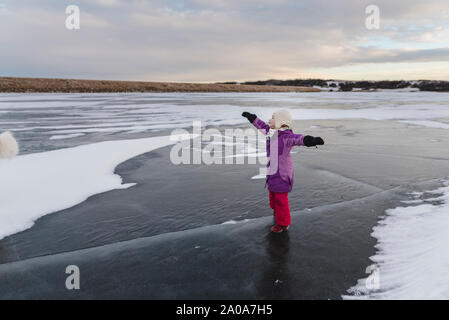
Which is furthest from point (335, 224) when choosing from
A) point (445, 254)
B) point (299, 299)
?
point (299, 299)

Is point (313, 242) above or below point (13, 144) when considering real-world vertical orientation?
below

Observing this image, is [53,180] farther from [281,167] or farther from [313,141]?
[313,141]

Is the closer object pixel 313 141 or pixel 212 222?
pixel 313 141

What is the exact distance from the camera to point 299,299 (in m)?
2.50

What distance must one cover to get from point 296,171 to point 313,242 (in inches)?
112

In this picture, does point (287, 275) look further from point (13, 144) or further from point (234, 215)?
point (13, 144)

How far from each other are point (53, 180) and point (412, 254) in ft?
17.4

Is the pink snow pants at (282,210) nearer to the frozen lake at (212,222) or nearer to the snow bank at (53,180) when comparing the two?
the frozen lake at (212,222)

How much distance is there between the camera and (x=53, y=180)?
17.6ft

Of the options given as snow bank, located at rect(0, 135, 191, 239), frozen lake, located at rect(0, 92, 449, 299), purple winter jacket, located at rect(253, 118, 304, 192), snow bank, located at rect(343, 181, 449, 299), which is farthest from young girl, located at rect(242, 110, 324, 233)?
snow bank, located at rect(0, 135, 191, 239)

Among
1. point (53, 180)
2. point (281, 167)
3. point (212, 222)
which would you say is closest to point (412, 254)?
point (281, 167)

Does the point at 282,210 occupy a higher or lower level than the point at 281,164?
lower

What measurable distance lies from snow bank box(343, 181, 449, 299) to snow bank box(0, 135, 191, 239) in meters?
3.87
